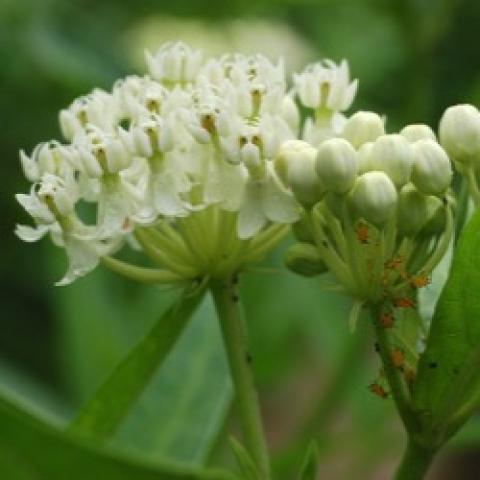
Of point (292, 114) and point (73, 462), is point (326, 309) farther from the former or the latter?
point (73, 462)

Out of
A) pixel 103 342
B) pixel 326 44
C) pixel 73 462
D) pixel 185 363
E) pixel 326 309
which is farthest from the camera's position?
pixel 326 44

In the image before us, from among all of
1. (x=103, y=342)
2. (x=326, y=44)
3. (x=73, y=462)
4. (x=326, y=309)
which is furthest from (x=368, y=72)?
(x=73, y=462)

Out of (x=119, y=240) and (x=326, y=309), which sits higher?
(x=119, y=240)

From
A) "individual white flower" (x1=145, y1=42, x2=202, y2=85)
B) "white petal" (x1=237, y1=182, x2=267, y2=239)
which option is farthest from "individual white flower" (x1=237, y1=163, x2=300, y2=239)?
"individual white flower" (x1=145, y1=42, x2=202, y2=85)

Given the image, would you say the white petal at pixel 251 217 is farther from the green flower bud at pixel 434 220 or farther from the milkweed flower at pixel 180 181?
the green flower bud at pixel 434 220

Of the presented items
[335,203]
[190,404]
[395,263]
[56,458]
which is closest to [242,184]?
[335,203]
